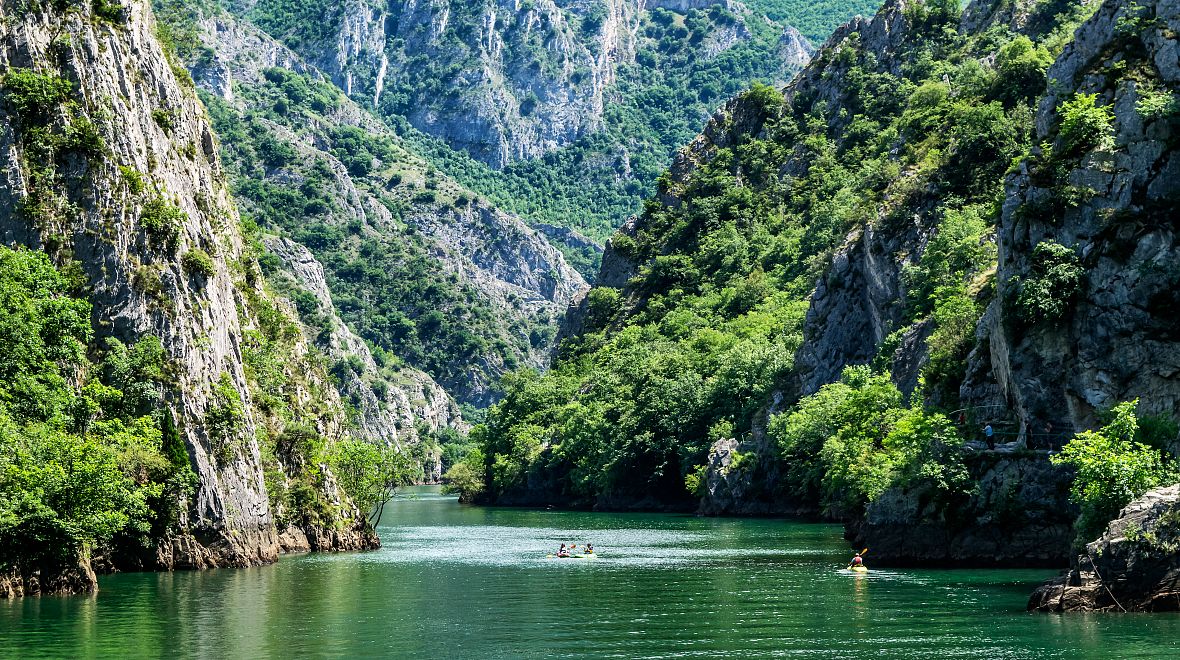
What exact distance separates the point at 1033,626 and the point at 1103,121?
91.2ft

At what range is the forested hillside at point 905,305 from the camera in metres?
61.9

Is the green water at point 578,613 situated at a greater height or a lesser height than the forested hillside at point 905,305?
lesser

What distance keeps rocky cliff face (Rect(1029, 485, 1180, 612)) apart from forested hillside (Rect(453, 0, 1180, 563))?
362 centimetres

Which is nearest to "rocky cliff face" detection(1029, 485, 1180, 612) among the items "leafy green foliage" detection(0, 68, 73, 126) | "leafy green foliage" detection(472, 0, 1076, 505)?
"leafy green foliage" detection(472, 0, 1076, 505)

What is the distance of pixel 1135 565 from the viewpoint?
47.0 meters

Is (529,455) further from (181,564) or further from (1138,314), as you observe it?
(1138,314)

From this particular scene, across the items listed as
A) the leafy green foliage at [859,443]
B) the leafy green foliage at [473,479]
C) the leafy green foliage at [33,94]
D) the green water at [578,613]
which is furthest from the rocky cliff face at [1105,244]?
the leafy green foliage at [473,479]

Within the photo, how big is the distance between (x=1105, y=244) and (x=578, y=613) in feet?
91.6

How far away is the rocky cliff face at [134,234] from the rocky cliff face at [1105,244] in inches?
1487

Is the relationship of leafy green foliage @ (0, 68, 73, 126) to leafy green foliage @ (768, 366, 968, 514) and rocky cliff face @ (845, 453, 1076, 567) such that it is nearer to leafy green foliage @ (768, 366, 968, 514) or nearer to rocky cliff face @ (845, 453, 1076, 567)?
leafy green foliage @ (768, 366, 968, 514)

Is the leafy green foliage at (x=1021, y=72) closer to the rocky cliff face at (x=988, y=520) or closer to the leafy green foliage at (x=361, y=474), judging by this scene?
the rocky cliff face at (x=988, y=520)

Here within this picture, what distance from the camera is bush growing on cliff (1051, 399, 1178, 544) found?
50.6m

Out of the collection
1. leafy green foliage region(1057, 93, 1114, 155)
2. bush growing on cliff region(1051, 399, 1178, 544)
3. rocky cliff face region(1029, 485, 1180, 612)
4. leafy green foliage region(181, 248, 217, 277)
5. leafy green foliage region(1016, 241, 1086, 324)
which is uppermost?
leafy green foliage region(1057, 93, 1114, 155)

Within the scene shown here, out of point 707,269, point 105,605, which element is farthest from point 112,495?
point 707,269
